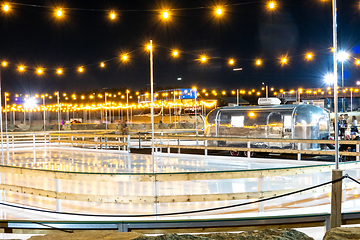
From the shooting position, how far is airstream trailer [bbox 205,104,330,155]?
599 inches

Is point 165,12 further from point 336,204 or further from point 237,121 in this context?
point 336,204

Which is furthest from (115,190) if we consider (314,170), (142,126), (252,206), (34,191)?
(142,126)

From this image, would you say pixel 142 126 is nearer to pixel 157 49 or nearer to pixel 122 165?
pixel 157 49

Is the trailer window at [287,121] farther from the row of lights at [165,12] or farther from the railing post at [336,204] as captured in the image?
the railing post at [336,204]

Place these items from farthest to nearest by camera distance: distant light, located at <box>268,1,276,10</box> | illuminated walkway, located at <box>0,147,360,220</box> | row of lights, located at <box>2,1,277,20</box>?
row of lights, located at <box>2,1,277,20</box> < distant light, located at <box>268,1,276,10</box> < illuminated walkway, located at <box>0,147,360,220</box>

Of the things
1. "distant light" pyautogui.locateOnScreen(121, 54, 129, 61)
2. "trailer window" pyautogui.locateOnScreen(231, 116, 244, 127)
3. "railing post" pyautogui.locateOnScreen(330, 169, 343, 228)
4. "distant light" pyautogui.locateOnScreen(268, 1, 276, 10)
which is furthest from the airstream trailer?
"railing post" pyautogui.locateOnScreen(330, 169, 343, 228)

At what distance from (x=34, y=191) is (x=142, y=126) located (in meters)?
31.9

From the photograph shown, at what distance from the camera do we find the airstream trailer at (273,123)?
15.2 m

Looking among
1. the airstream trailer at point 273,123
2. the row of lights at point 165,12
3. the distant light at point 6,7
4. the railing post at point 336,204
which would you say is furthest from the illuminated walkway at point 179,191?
the distant light at point 6,7

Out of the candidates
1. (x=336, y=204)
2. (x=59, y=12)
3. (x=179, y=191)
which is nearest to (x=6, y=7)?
(x=59, y=12)

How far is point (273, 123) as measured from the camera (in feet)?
52.0

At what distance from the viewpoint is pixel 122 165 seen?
44.0ft

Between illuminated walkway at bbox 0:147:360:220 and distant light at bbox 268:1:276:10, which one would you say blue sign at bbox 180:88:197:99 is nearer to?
distant light at bbox 268:1:276:10

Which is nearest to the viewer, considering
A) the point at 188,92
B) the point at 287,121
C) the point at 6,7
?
the point at 6,7
